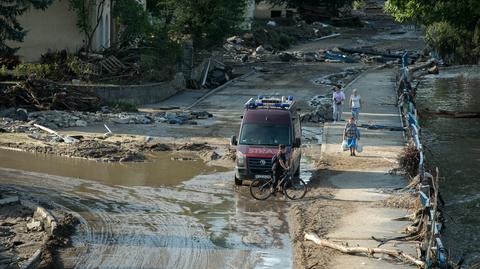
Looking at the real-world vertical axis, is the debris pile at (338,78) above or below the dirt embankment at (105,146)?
above

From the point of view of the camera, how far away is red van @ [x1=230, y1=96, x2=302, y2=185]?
2531 centimetres

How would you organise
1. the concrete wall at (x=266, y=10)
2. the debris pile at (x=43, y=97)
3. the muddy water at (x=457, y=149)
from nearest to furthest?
the muddy water at (x=457, y=149)
the debris pile at (x=43, y=97)
the concrete wall at (x=266, y=10)

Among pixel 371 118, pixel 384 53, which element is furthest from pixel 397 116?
pixel 384 53

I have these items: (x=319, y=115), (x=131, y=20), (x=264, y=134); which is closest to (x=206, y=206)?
(x=264, y=134)

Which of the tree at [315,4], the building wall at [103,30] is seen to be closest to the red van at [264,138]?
the building wall at [103,30]

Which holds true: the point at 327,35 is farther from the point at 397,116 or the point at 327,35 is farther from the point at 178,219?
the point at 178,219

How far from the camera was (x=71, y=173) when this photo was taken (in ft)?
91.0

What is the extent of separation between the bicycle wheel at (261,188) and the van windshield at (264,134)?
128cm

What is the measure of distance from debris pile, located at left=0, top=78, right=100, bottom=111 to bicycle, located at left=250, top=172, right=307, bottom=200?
15.6m

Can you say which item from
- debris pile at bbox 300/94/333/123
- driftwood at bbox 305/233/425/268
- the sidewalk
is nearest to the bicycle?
the sidewalk

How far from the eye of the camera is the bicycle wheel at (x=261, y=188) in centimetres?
2459

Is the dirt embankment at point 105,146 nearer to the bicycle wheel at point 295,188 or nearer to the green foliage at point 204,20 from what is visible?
the bicycle wheel at point 295,188

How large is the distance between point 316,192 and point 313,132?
1083 centimetres

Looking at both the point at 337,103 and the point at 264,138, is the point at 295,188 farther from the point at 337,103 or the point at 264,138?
the point at 337,103
